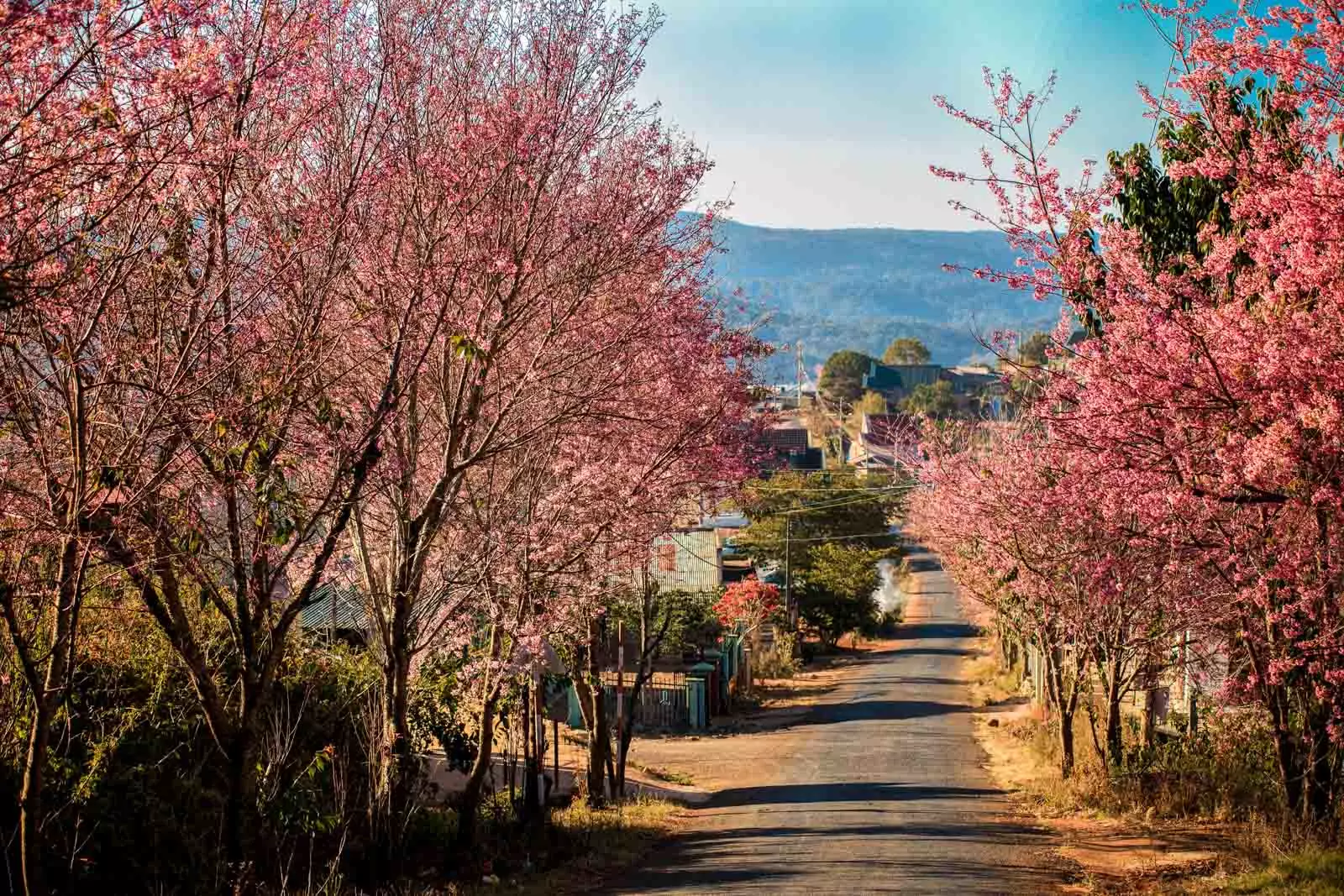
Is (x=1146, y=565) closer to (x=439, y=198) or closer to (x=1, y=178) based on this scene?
(x=439, y=198)

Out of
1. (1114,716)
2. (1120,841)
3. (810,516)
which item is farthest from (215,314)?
(810,516)

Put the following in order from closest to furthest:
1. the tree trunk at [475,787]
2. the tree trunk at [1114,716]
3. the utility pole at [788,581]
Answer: the tree trunk at [475,787]
the tree trunk at [1114,716]
the utility pole at [788,581]

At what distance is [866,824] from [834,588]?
33347 millimetres

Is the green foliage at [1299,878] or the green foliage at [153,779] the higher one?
the green foliage at [153,779]

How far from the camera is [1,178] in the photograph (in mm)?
5898

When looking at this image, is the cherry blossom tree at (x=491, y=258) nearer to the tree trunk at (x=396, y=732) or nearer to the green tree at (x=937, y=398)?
the tree trunk at (x=396, y=732)

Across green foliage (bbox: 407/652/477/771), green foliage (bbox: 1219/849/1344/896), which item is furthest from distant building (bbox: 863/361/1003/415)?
green foliage (bbox: 1219/849/1344/896)

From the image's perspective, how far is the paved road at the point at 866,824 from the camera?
41.2 feet

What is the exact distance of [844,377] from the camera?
138000mm

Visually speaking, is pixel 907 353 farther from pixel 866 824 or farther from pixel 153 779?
pixel 153 779

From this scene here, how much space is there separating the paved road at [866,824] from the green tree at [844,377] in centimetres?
10149

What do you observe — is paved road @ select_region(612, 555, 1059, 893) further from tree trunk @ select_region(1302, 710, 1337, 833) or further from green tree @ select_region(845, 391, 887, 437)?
green tree @ select_region(845, 391, 887, 437)

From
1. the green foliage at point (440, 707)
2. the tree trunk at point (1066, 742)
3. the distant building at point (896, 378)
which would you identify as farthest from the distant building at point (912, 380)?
the green foliage at point (440, 707)

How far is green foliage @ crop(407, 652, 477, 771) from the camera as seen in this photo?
14.2 m
